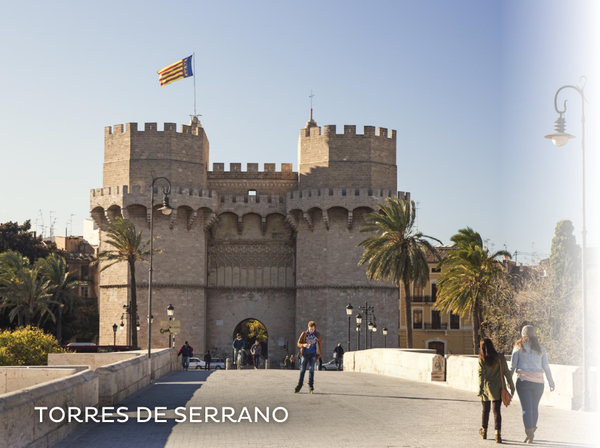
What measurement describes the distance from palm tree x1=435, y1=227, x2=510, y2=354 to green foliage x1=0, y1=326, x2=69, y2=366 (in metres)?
18.2

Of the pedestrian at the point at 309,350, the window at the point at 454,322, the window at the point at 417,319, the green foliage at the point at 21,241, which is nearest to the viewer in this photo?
the pedestrian at the point at 309,350

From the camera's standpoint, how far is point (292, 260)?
161 feet

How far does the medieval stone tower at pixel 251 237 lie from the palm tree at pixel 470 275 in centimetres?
728

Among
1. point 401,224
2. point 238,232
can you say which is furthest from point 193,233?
point 401,224

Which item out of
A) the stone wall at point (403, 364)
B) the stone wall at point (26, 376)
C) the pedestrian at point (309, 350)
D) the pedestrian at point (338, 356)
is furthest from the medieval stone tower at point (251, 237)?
the stone wall at point (26, 376)

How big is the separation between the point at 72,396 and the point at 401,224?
2888 centimetres

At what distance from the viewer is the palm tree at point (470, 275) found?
38562 mm

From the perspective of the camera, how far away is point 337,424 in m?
11.3

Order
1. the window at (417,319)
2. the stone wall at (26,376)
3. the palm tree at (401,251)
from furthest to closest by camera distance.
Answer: the window at (417,319)
the palm tree at (401,251)
the stone wall at (26,376)

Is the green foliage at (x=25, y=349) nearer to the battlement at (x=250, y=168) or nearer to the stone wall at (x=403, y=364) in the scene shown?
the stone wall at (x=403, y=364)

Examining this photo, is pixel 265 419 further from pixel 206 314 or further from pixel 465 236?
pixel 206 314

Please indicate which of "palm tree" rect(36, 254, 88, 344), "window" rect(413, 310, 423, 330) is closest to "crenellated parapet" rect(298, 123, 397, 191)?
"window" rect(413, 310, 423, 330)

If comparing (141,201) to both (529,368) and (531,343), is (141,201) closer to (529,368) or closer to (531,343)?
(531,343)

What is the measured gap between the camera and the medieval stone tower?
4609cm
